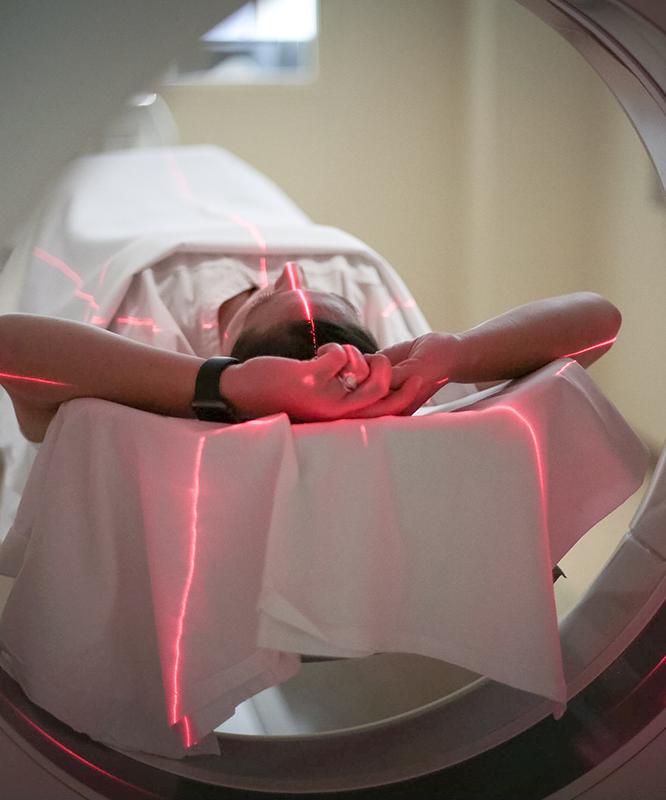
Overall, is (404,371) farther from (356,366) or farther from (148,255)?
(148,255)

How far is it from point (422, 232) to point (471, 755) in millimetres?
2345

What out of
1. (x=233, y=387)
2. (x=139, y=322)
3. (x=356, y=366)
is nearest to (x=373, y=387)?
(x=356, y=366)

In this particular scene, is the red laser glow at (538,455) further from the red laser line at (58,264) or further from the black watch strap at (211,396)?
the red laser line at (58,264)

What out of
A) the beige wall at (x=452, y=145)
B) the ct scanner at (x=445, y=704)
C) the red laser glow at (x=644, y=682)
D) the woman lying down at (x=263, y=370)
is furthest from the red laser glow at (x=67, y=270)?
the beige wall at (x=452, y=145)

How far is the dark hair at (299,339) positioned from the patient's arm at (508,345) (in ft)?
0.39

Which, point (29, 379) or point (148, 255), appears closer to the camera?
point (29, 379)

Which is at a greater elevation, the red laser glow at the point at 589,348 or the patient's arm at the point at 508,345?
the patient's arm at the point at 508,345

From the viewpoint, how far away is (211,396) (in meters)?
0.88

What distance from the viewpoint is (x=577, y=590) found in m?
1.63

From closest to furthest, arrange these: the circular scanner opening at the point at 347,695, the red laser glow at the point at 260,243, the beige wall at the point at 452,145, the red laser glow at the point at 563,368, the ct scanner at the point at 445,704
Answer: the ct scanner at the point at 445,704 < the red laser glow at the point at 563,368 < the circular scanner opening at the point at 347,695 < the red laser glow at the point at 260,243 < the beige wall at the point at 452,145

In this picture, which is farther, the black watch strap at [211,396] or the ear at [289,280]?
the ear at [289,280]

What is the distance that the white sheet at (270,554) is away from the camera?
795mm

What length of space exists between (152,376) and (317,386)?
0.16m

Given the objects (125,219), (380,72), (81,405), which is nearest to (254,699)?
(81,405)
